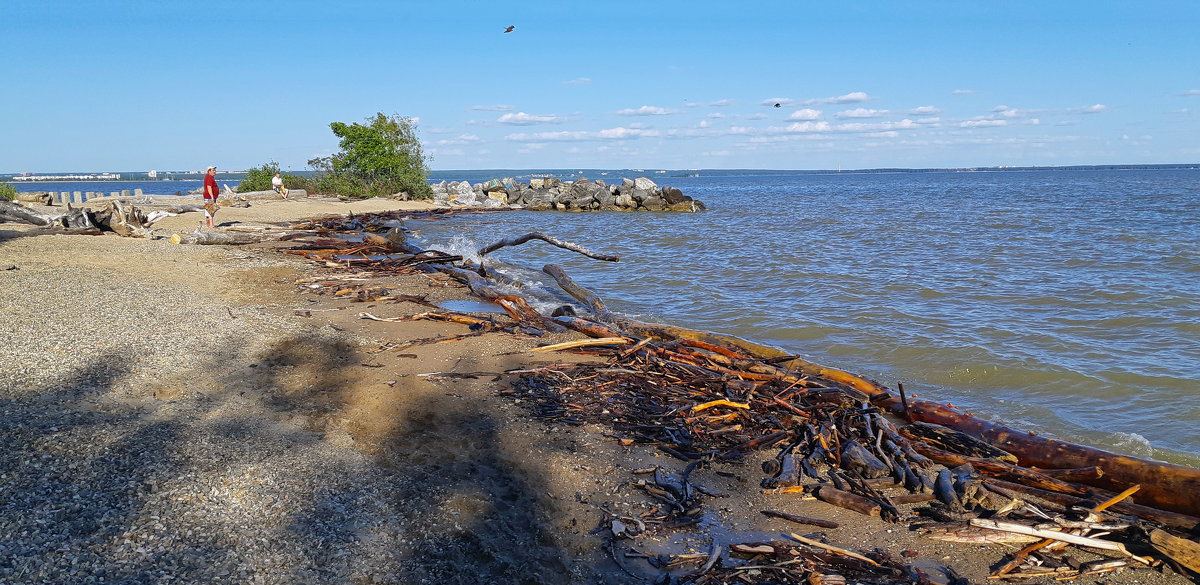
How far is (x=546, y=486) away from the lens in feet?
14.6

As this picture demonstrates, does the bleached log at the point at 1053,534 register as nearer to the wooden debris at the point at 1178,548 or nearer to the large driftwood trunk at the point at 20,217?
the wooden debris at the point at 1178,548

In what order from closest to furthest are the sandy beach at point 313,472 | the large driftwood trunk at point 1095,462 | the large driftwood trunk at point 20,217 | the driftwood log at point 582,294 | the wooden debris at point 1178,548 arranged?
the sandy beach at point 313,472
the wooden debris at point 1178,548
the large driftwood trunk at point 1095,462
the driftwood log at point 582,294
the large driftwood trunk at point 20,217

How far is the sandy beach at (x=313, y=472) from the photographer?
346 cm

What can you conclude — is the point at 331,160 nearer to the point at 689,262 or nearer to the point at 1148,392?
the point at 689,262

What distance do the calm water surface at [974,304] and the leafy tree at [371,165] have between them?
46.5ft

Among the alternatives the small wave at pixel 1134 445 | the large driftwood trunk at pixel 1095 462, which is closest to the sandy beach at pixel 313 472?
the large driftwood trunk at pixel 1095 462

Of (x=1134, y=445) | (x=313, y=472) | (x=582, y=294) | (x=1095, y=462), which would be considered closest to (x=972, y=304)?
(x=1134, y=445)

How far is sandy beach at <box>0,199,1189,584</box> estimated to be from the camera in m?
3.46

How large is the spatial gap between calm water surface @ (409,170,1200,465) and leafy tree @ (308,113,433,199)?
1416 cm

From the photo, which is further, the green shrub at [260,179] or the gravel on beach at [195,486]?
the green shrub at [260,179]

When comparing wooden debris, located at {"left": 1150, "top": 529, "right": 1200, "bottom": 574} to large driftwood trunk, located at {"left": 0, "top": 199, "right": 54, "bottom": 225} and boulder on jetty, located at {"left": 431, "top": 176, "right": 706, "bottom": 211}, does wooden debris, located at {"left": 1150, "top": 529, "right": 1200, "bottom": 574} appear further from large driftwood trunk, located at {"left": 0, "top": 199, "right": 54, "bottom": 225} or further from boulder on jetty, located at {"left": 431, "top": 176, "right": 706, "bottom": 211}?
boulder on jetty, located at {"left": 431, "top": 176, "right": 706, "bottom": 211}

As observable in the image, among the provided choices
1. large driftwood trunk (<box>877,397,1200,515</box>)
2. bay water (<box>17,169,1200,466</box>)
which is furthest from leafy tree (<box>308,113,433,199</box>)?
large driftwood trunk (<box>877,397,1200,515</box>)

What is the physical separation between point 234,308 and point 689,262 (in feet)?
38.6

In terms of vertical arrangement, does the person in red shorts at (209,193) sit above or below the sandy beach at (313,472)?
above
